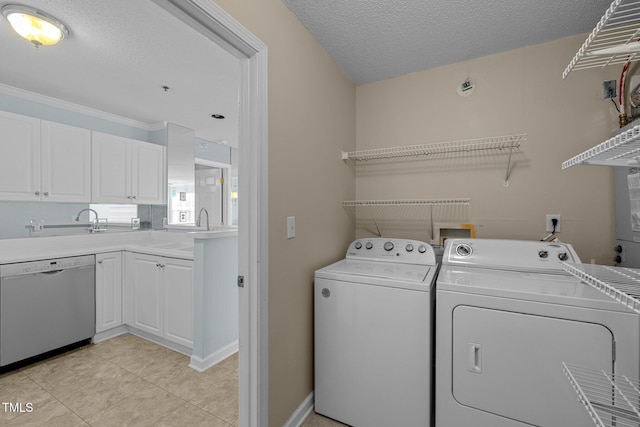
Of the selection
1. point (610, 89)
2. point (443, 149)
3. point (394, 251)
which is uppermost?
point (610, 89)

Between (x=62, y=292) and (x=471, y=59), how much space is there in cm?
382

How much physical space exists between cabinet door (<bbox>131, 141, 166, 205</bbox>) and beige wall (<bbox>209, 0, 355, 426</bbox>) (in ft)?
8.65

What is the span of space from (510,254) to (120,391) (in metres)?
2.74

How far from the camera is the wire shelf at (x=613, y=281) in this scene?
0.70m

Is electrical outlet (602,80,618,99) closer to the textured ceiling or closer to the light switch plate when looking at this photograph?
the textured ceiling

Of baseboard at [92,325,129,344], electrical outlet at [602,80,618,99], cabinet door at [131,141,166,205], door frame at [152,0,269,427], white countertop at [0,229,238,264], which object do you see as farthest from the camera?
cabinet door at [131,141,166,205]

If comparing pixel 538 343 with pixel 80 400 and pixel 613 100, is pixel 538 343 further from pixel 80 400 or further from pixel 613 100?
pixel 80 400

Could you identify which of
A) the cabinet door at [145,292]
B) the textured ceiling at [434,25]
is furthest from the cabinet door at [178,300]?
the textured ceiling at [434,25]

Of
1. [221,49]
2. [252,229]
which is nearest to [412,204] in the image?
[252,229]

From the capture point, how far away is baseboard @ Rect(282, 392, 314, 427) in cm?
155

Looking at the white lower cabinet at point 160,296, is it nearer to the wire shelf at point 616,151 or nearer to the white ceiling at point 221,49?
the white ceiling at point 221,49

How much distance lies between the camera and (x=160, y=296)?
8.17ft

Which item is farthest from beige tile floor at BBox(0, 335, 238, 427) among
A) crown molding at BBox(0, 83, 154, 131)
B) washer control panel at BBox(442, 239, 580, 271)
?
crown molding at BBox(0, 83, 154, 131)

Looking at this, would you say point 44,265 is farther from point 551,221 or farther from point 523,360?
point 551,221
